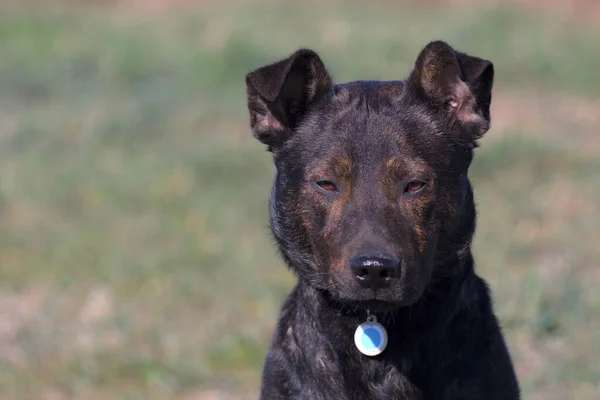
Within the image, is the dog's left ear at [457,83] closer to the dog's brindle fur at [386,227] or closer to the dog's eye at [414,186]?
the dog's brindle fur at [386,227]

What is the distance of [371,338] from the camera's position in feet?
15.7

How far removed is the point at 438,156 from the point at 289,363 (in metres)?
1.05

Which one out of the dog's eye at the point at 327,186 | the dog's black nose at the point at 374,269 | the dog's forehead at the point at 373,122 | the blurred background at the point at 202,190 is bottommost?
the dog's black nose at the point at 374,269

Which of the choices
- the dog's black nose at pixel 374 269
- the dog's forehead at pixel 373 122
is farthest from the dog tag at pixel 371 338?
the dog's forehead at pixel 373 122

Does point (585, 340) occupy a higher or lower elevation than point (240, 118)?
lower

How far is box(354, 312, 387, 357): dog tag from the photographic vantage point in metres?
4.77

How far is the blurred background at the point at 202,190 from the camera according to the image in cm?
768

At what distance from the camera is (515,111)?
1496 centimetres

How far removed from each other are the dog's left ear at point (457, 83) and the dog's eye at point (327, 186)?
2.07ft

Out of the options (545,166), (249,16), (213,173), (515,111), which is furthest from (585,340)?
(249,16)

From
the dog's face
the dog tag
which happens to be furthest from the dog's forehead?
the dog tag

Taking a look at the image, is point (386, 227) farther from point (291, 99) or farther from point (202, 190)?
point (202, 190)

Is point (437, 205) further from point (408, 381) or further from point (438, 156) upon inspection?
point (408, 381)

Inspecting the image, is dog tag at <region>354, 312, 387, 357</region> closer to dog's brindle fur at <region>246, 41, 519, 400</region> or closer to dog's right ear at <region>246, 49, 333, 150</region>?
dog's brindle fur at <region>246, 41, 519, 400</region>
